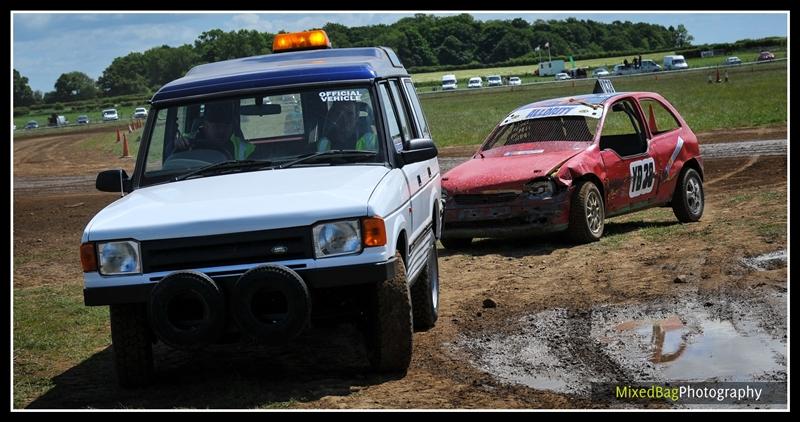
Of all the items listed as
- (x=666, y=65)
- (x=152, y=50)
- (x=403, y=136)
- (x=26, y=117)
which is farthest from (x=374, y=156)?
(x=26, y=117)

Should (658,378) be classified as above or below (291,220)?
below

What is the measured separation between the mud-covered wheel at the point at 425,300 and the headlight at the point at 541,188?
330 cm

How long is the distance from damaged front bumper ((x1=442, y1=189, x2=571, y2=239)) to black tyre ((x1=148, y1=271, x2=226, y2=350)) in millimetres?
5711

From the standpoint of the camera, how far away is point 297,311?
6.31 meters

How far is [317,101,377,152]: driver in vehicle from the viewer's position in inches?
→ 304

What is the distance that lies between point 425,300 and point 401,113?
1.37 metres

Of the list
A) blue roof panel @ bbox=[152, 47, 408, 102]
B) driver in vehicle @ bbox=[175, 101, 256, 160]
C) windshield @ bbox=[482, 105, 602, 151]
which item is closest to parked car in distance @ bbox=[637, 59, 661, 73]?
windshield @ bbox=[482, 105, 602, 151]

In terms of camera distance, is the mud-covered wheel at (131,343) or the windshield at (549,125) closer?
the mud-covered wheel at (131,343)

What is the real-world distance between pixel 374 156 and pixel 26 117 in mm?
118582

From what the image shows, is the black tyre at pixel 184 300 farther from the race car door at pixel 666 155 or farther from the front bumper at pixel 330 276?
the race car door at pixel 666 155

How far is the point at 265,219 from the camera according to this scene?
644 centimetres

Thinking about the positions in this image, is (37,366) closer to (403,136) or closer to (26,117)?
(403,136)

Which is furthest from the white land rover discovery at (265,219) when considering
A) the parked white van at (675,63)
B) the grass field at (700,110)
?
the parked white van at (675,63)

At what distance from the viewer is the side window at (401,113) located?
328 inches
